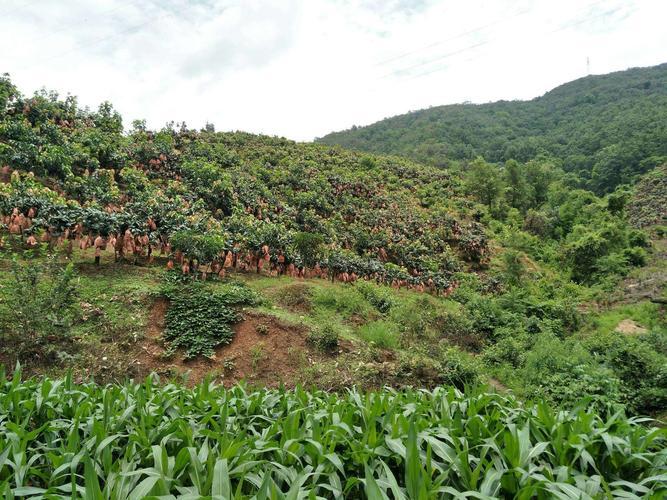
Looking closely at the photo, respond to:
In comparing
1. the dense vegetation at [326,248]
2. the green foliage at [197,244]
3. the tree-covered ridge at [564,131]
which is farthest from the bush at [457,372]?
the tree-covered ridge at [564,131]

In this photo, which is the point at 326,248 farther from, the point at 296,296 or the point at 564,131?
the point at 564,131

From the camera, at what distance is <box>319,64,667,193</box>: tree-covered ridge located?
40.2 metres

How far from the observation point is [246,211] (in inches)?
549

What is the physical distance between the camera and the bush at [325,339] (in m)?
7.15

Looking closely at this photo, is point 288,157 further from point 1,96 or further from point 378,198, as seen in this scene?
point 1,96

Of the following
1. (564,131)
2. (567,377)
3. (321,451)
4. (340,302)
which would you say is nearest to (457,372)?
(567,377)

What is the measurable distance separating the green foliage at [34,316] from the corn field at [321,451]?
128 inches

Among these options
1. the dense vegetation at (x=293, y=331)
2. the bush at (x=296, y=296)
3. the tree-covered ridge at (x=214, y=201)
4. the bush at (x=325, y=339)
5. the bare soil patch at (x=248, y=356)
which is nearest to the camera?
the dense vegetation at (x=293, y=331)

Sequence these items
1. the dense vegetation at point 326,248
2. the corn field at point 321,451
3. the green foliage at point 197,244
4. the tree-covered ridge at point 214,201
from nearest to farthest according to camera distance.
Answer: the corn field at point 321,451 → the dense vegetation at point 326,248 → the green foliage at point 197,244 → the tree-covered ridge at point 214,201

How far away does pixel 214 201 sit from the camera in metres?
13.6

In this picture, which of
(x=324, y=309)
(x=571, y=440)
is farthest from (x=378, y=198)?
(x=571, y=440)

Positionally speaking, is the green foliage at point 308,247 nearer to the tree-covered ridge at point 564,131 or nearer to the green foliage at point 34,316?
the green foliage at point 34,316

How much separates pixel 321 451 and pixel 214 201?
12.5 meters

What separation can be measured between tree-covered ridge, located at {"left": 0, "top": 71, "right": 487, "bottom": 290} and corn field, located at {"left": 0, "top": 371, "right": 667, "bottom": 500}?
6276mm
